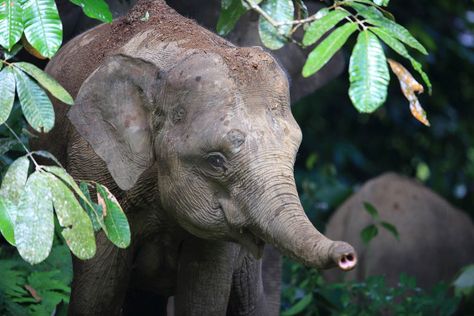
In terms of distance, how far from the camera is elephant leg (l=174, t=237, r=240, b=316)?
4.79 m

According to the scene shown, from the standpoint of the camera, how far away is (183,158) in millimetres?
4293

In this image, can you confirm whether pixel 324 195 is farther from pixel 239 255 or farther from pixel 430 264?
pixel 239 255

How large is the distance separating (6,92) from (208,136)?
636mm

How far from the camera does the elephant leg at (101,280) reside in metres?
4.77

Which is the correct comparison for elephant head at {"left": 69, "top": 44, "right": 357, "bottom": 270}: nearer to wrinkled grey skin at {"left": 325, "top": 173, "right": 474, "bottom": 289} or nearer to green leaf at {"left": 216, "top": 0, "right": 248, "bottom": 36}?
green leaf at {"left": 216, "top": 0, "right": 248, "bottom": 36}

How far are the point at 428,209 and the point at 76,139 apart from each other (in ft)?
14.1

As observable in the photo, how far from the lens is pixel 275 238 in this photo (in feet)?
12.9

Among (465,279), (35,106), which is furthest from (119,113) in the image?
(465,279)

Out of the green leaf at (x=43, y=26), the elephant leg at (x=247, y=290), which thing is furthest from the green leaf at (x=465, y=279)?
the green leaf at (x=43, y=26)

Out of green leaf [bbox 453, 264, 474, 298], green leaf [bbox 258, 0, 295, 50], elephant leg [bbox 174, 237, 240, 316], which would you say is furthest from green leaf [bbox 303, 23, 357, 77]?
green leaf [bbox 453, 264, 474, 298]

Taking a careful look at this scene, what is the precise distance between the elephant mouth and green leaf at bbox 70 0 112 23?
791 millimetres

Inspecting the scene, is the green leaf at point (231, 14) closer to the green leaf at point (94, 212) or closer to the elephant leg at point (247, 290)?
the green leaf at point (94, 212)

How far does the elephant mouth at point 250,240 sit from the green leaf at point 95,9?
31.2 inches

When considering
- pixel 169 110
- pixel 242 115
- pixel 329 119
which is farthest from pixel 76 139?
pixel 329 119
